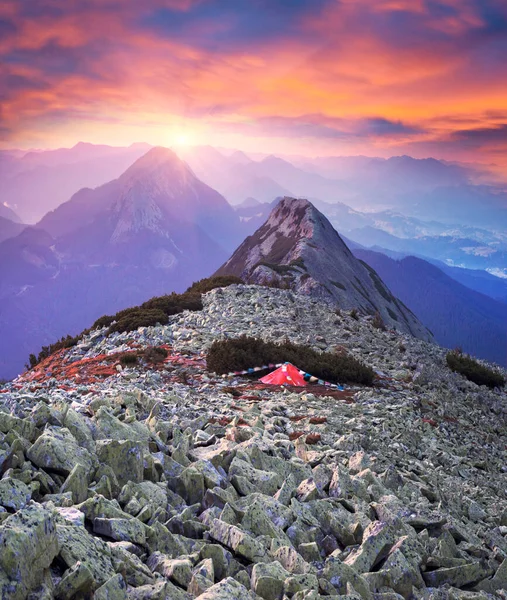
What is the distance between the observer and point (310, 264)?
71938 mm

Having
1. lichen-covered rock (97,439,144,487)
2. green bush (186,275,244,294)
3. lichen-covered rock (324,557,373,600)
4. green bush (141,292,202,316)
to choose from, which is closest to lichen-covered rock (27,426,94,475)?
lichen-covered rock (97,439,144,487)

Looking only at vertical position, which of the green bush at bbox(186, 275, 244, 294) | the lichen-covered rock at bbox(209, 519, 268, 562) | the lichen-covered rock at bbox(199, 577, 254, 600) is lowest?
the lichen-covered rock at bbox(209, 519, 268, 562)

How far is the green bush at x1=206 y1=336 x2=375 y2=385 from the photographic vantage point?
1919 centimetres

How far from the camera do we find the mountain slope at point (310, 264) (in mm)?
61969

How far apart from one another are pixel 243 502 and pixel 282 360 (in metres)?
12.9

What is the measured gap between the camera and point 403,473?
1022 cm

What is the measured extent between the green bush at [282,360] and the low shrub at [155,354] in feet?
6.46

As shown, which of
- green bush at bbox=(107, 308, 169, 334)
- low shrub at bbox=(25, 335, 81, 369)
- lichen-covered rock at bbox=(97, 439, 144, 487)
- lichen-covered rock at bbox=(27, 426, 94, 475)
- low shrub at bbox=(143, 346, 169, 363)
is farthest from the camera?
low shrub at bbox=(25, 335, 81, 369)

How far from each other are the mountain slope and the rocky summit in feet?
140

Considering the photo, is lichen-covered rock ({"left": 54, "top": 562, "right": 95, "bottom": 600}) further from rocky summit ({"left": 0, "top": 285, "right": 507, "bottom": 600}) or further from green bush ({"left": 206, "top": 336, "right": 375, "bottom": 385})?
green bush ({"left": 206, "top": 336, "right": 375, "bottom": 385})

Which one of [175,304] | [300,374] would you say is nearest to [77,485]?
[300,374]

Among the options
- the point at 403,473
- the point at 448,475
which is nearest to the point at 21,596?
the point at 403,473

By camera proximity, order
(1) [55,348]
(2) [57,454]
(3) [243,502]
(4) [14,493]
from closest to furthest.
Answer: (4) [14,493]
(2) [57,454]
(3) [243,502]
(1) [55,348]

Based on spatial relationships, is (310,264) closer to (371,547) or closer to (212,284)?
(212,284)
